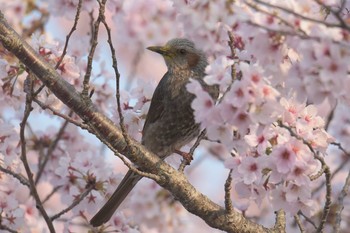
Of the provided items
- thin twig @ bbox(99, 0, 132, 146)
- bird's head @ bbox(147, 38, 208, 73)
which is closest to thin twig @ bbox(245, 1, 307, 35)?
thin twig @ bbox(99, 0, 132, 146)

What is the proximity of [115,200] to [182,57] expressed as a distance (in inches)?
37.6

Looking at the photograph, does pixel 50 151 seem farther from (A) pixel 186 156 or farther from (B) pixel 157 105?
(A) pixel 186 156

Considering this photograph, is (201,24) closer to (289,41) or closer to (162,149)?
(289,41)

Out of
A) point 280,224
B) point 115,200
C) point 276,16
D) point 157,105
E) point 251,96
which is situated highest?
point 157,105

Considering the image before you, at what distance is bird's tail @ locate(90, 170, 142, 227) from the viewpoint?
12.2 feet

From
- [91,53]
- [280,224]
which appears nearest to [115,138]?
[91,53]

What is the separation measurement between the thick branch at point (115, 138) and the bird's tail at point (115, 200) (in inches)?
29.0

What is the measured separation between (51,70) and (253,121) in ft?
3.86

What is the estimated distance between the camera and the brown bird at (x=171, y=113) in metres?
3.82

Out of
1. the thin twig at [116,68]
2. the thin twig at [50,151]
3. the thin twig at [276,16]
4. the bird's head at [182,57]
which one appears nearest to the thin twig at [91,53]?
the thin twig at [116,68]

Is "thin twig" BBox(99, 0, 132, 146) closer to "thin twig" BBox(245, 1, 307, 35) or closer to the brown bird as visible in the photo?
"thin twig" BBox(245, 1, 307, 35)

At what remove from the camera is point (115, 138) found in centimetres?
287

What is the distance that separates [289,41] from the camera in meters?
1.89

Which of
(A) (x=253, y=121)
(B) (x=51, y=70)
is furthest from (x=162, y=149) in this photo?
(A) (x=253, y=121)
